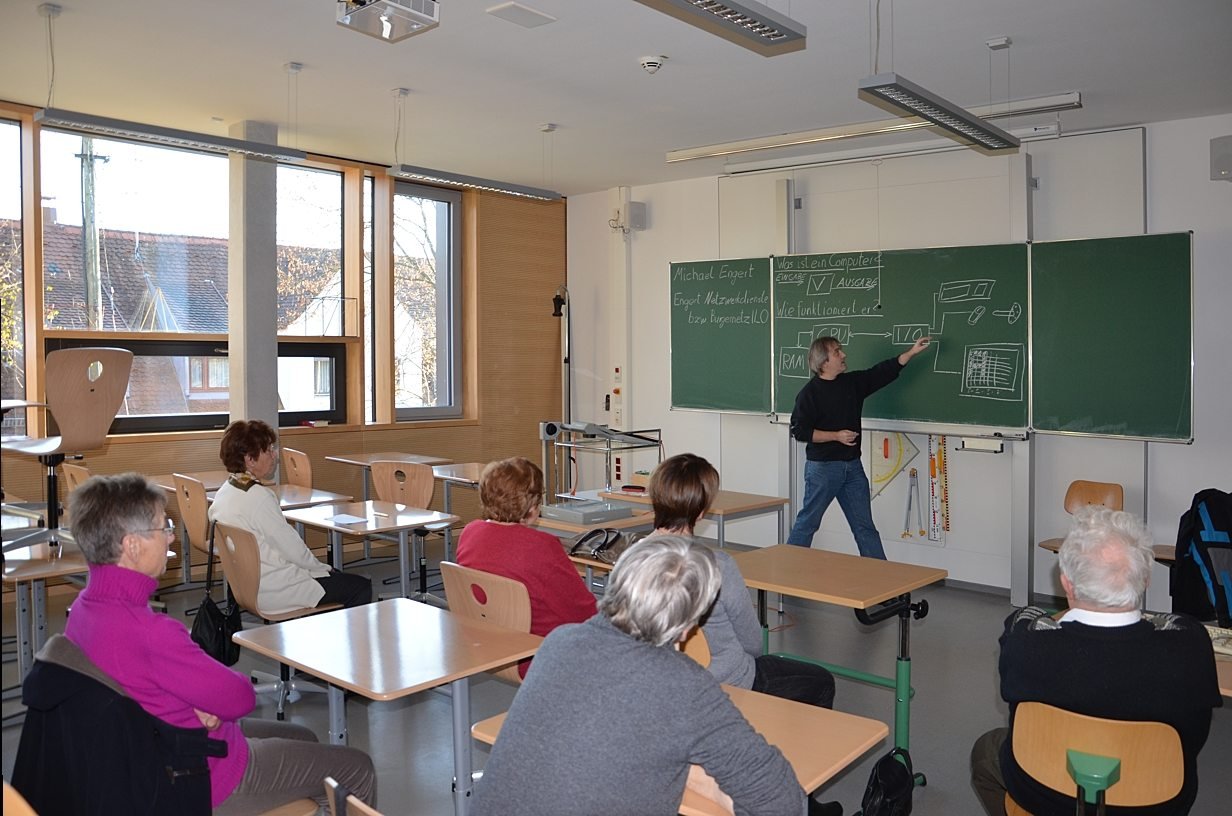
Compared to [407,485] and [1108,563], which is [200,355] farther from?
[1108,563]

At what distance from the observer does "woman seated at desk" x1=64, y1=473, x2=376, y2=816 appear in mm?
2105

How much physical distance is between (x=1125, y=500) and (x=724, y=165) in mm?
3763

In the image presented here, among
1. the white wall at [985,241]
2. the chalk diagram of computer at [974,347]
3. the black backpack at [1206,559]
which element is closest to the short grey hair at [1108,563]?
the black backpack at [1206,559]

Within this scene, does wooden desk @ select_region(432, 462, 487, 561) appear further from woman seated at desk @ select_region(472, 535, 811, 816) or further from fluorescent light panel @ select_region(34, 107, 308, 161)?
woman seated at desk @ select_region(472, 535, 811, 816)

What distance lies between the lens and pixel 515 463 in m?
3.46

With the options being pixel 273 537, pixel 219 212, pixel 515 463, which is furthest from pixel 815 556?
pixel 219 212

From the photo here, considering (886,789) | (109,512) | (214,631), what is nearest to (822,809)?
(886,789)

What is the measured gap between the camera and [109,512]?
2207 millimetres

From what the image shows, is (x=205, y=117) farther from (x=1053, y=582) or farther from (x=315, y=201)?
(x=1053, y=582)

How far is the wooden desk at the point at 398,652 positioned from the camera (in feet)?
7.95

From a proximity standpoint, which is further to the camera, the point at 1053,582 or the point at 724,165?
the point at 724,165

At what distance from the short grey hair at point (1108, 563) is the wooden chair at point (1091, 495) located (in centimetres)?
325

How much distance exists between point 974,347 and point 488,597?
422 centimetres

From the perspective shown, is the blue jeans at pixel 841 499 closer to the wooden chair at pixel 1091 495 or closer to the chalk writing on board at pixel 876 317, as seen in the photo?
the chalk writing on board at pixel 876 317
